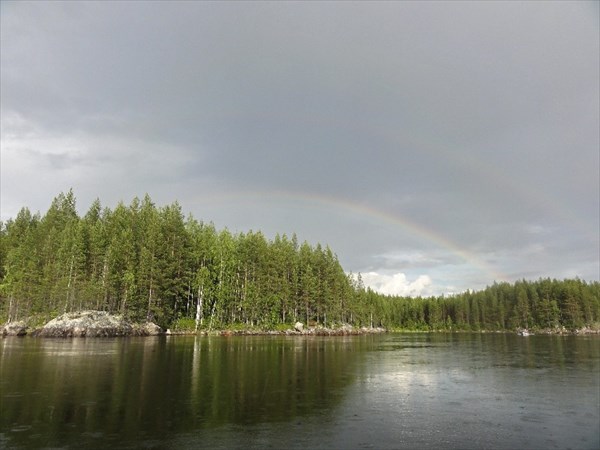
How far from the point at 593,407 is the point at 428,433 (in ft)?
41.3

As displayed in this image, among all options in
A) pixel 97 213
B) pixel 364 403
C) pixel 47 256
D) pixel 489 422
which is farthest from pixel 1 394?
pixel 97 213

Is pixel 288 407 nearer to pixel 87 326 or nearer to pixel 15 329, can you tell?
pixel 87 326

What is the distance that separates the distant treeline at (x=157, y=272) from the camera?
9712 centimetres

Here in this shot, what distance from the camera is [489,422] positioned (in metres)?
19.6

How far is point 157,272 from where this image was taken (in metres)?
98.7

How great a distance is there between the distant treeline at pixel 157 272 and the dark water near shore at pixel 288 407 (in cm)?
6481

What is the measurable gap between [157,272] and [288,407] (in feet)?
277

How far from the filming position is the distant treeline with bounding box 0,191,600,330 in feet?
319

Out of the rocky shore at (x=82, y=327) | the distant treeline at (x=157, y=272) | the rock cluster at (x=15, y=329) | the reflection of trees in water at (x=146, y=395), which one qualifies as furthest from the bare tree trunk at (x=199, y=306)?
the reflection of trees in water at (x=146, y=395)

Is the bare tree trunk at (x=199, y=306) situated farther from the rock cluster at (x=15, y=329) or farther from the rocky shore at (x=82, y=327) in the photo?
the rock cluster at (x=15, y=329)

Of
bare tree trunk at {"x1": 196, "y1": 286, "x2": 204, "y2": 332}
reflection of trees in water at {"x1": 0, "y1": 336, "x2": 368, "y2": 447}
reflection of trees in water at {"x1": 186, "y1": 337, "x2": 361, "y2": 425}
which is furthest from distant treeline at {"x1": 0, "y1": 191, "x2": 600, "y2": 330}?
reflection of trees in water at {"x1": 186, "y1": 337, "x2": 361, "y2": 425}

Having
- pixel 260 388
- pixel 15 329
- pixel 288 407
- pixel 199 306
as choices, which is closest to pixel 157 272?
pixel 199 306

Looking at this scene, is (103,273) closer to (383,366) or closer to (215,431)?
(383,366)

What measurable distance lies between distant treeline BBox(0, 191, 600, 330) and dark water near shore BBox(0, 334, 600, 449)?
64.8 meters
